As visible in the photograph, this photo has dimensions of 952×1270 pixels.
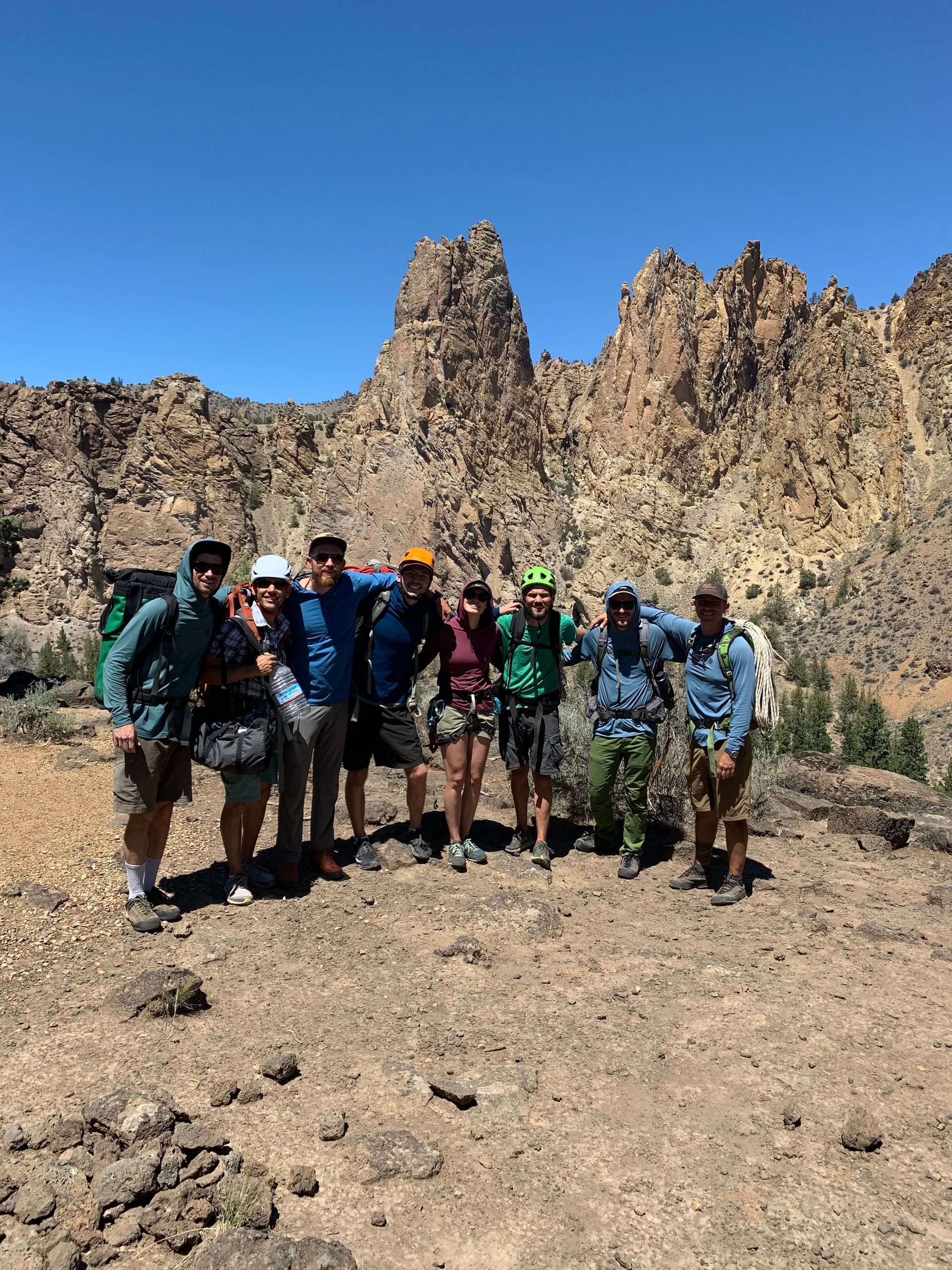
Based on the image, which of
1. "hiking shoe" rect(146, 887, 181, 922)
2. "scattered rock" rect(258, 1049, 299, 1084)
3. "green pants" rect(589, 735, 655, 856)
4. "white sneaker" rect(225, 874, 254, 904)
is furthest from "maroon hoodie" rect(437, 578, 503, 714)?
"scattered rock" rect(258, 1049, 299, 1084)

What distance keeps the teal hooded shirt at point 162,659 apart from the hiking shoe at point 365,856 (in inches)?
59.4

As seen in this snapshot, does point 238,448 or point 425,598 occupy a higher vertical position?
point 238,448

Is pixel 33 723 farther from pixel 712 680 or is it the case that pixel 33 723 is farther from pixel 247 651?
pixel 712 680

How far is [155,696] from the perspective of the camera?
370 cm

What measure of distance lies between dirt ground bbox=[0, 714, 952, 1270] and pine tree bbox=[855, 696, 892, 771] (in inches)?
857

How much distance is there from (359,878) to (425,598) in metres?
1.78

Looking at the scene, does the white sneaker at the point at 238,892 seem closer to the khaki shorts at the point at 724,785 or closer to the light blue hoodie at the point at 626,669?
the light blue hoodie at the point at 626,669

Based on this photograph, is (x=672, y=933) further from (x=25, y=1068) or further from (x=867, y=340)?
(x=867, y=340)

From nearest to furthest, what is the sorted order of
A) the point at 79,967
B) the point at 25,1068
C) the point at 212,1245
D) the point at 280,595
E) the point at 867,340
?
the point at 212,1245, the point at 25,1068, the point at 79,967, the point at 280,595, the point at 867,340

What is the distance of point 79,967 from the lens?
345 cm

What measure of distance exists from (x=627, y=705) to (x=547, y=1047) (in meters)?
2.28

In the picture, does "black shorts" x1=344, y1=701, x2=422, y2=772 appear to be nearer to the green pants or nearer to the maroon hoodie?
the maroon hoodie

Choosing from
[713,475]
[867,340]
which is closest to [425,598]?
[713,475]

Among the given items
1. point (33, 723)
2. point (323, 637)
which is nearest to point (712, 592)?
point (323, 637)
